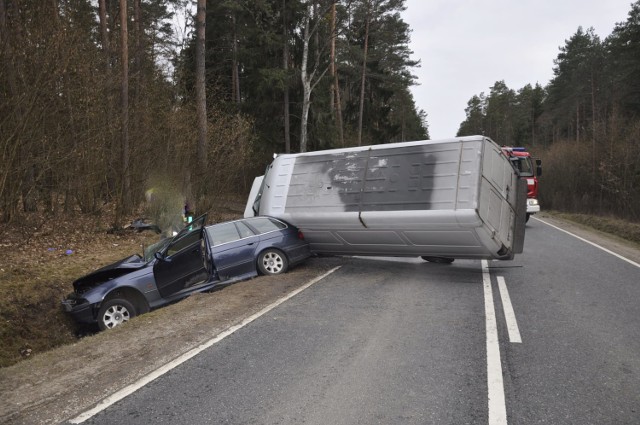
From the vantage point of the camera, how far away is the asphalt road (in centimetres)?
364

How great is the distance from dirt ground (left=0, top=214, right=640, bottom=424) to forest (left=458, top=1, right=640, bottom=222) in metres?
20.9

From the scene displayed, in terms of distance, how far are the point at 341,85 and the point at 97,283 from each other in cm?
3714

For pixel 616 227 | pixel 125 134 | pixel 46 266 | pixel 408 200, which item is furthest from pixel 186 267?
pixel 616 227

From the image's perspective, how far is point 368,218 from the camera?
28.3ft

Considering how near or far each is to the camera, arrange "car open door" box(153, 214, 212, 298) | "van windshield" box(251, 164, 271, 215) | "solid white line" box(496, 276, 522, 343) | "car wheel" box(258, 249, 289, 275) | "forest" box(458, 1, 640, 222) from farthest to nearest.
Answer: "forest" box(458, 1, 640, 222), "van windshield" box(251, 164, 271, 215), "car wheel" box(258, 249, 289, 275), "car open door" box(153, 214, 212, 298), "solid white line" box(496, 276, 522, 343)

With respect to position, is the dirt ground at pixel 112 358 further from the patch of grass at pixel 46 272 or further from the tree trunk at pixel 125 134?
the tree trunk at pixel 125 134

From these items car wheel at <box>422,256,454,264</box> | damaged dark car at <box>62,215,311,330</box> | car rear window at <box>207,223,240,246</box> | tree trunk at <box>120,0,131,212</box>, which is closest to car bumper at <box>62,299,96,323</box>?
damaged dark car at <box>62,215,311,330</box>

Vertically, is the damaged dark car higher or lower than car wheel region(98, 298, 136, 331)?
higher

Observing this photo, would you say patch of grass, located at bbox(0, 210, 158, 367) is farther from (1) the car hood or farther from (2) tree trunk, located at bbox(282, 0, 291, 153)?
(2) tree trunk, located at bbox(282, 0, 291, 153)

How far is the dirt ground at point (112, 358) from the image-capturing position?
12.8 ft

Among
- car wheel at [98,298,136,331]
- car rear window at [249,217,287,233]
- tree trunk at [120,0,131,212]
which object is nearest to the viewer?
car wheel at [98,298,136,331]

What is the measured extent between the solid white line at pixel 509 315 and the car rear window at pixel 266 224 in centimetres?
450

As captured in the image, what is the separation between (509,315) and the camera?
6.21m

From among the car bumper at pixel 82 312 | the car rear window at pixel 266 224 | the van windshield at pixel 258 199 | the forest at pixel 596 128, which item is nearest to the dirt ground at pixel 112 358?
the car bumper at pixel 82 312
